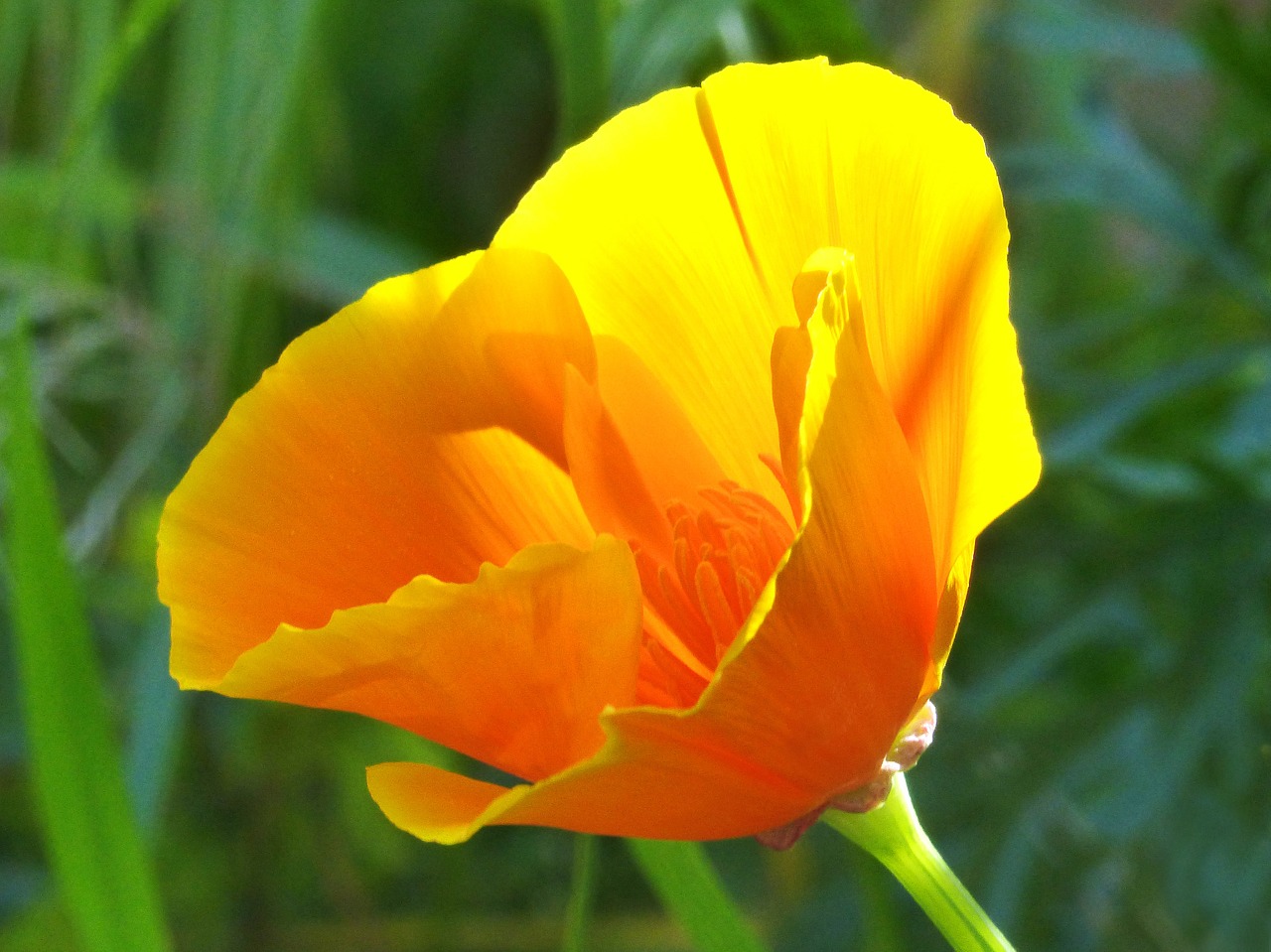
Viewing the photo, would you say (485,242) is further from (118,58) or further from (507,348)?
(507,348)

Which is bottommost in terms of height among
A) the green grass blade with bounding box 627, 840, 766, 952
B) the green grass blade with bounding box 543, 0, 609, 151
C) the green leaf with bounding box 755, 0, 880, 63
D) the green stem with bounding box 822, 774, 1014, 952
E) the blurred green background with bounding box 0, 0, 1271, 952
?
the blurred green background with bounding box 0, 0, 1271, 952

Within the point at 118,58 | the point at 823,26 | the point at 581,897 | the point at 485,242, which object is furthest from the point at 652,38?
the point at 485,242

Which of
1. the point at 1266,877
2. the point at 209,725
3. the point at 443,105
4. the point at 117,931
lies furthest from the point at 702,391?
the point at 443,105

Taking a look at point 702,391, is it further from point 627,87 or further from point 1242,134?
point 1242,134

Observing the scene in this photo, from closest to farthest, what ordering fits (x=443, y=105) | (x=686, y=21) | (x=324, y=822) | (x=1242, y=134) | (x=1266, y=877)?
1. (x=686, y=21)
2. (x=1266, y=877)
3. (x=1242, y=134)
4. (x=324, y=822)
5. (x=443, y=105)

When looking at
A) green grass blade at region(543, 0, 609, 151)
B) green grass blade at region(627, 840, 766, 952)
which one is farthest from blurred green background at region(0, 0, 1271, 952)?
green grass blade at region(627, 840, 766, 952)

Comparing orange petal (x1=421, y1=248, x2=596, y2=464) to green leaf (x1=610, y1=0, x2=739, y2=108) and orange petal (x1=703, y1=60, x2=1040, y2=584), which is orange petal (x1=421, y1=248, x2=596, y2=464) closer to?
orange petal (x1=703, y1=60, x2=1040, y2=584)
